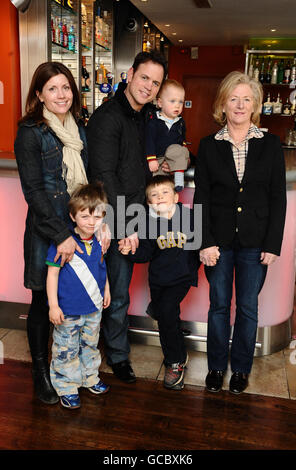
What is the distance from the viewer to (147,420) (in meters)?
2.03

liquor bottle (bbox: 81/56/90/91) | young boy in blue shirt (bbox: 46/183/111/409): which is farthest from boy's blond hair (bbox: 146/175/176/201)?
liquor bottle (bbox: 81/56/90/91)

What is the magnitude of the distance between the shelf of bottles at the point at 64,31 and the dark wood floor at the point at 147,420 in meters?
3.78

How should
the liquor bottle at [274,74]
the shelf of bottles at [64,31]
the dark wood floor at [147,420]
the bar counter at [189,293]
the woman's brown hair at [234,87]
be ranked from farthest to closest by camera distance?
1. the liquor bottle at [274,74]
2. the shelf of bottles at [64,31]
3. the bar counter at [189,293]
4. the woman's brown hair at [234,87]
5. the dark wood floor at [147,420]

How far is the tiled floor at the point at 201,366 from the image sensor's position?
235 cm

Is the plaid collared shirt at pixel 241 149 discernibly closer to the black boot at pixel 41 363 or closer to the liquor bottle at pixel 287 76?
the black boot at pixel 41 363

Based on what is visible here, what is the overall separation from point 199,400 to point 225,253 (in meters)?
0.74

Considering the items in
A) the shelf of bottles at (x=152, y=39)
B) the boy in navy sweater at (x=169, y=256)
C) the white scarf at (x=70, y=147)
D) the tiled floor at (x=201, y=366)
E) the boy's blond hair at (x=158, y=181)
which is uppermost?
the shelf of bottles at (x=152, y=39)

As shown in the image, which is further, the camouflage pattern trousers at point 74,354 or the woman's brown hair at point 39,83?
the camouflage pattern trousers at point 74,354

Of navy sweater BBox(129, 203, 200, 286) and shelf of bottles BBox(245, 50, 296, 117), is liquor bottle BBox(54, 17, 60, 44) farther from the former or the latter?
shelf of bottles BBox(245, 50, 296, 117)

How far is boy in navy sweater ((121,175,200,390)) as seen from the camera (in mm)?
2133

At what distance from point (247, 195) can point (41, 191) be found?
925 millimetres

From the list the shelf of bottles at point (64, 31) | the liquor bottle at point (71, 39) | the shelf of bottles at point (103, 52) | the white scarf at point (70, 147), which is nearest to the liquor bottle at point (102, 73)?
the shelf of bottles at point (103, 52)

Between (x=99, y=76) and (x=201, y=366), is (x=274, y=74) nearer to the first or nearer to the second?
(x=99, y=76)
